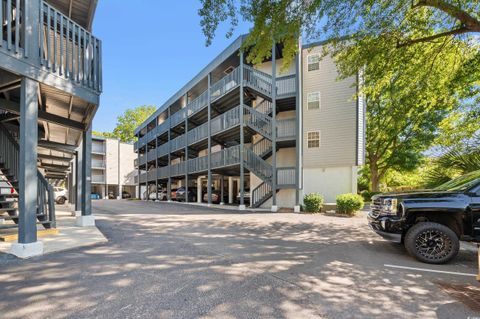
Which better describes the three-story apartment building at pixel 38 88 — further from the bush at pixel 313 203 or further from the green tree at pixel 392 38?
the bush at pixel 313 203

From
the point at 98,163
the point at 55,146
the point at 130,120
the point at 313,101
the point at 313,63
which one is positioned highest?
the point at 130,120

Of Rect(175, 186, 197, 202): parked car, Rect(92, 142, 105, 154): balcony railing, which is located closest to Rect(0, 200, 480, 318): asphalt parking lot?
Rect(175, 186, 197, 202): parked car

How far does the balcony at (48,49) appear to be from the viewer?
16.5 feet

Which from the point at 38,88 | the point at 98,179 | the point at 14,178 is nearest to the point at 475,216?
the point at 38,88

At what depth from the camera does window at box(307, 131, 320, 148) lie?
17.3 meters

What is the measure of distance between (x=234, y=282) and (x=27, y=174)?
458 centimetres

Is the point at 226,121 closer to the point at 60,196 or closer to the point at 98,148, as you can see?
the point at 60,196

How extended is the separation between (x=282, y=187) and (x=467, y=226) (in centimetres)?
1084

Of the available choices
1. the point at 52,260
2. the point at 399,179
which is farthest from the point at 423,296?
the point at 399,179

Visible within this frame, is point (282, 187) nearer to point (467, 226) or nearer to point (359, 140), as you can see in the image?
point (359, 140)

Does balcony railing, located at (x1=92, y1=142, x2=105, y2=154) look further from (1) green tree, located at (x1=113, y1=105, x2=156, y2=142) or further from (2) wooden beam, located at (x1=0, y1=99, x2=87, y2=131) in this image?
(2) wooden beam, located at (x1=0, y1=99, x2=87, y2=131)

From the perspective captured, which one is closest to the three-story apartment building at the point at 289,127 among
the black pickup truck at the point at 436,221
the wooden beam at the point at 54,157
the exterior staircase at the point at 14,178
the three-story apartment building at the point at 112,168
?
the wooden beam at the point at 54,157

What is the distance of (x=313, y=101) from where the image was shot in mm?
17516

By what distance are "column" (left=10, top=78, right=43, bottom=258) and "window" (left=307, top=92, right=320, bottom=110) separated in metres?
15.4
